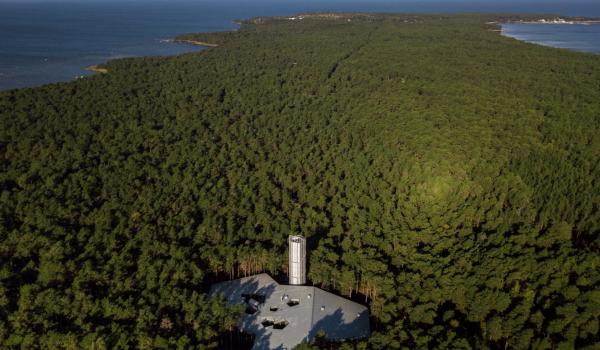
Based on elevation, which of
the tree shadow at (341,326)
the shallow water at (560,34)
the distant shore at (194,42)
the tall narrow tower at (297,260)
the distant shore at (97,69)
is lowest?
the tree shadow at (341,326)

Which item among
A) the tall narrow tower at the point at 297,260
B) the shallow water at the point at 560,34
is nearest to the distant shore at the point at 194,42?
the shallow water at the point at 560,34

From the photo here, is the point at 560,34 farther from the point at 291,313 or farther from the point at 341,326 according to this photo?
the point at 291,313

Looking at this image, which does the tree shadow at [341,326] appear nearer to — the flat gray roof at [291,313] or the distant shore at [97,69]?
the flat gray roof at [291,313]

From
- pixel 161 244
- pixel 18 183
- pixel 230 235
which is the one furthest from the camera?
pixel 18 183

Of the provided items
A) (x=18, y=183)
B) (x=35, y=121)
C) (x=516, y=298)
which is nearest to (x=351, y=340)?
(x=516, y=298)

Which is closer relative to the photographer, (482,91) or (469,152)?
(469,152)

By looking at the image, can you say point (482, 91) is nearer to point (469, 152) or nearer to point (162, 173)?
point (469, 152)
